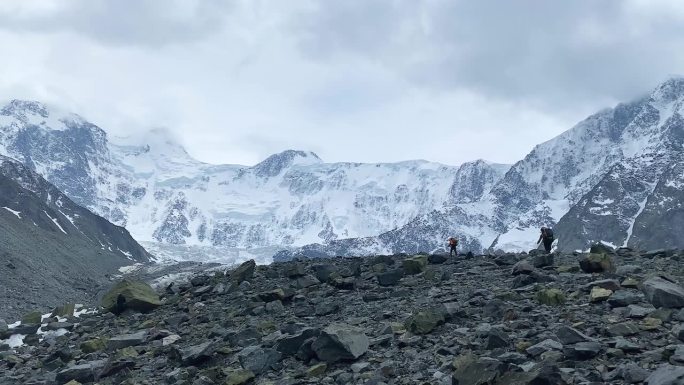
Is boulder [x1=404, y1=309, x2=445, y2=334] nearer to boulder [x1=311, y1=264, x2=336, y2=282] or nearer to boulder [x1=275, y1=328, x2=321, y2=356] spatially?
boulder [x1=275, y1=328, x2=321, y2=356]

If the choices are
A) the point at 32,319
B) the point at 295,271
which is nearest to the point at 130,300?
the point at 32,319

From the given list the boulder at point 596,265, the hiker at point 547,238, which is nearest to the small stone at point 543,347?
the boulder at point 596,265

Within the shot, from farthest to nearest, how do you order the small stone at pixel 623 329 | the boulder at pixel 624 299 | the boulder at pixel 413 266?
the boulder at pixel 413 266 < the boulder at pixel 624 299 < the small stone at pixel 623 329

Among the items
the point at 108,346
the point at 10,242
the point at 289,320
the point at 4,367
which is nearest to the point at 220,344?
the point at 289,320

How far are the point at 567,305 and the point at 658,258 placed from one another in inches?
365

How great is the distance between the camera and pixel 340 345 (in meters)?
15.4

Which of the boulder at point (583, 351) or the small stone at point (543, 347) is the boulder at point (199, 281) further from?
the boulder at point (583, 351)

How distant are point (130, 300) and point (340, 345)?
43.2 feet

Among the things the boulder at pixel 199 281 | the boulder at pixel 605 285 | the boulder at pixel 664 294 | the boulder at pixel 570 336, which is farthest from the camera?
the boulder at pixel 199 281

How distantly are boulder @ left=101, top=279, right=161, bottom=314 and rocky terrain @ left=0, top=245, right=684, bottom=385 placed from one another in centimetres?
6

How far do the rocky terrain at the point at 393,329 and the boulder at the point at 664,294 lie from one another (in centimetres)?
3

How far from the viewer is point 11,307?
72.9 meters

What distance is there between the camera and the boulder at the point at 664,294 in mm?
14969

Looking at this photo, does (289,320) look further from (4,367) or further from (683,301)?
(683,301)
